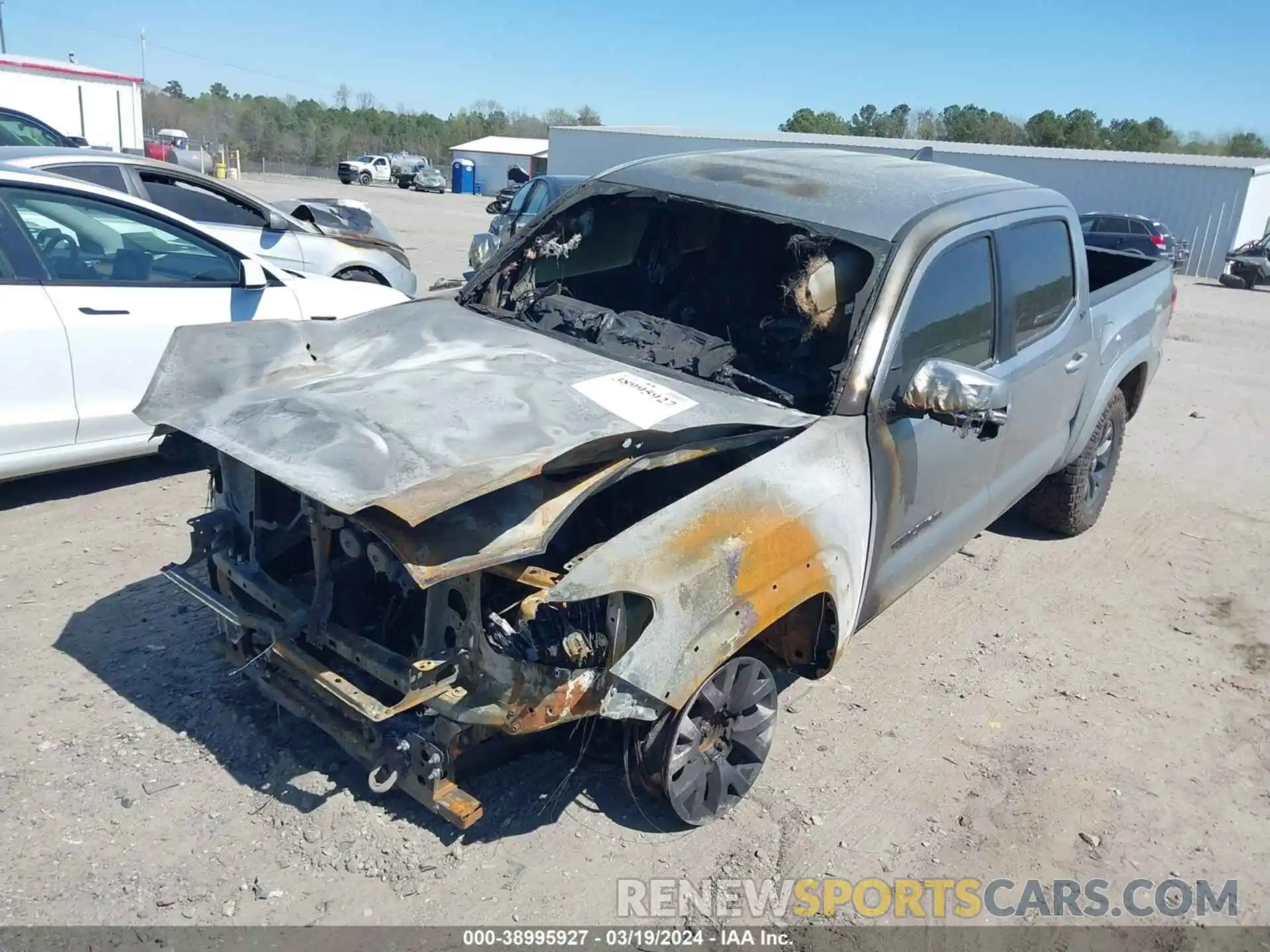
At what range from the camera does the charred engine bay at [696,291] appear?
3.63 meters

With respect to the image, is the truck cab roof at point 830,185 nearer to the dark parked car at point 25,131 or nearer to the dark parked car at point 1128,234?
the dark parked car at point 25,131

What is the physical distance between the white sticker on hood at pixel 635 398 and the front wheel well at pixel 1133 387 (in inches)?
147

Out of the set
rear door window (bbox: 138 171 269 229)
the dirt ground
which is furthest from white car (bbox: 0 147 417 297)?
the dirt ground

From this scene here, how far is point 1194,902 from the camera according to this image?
3.07m

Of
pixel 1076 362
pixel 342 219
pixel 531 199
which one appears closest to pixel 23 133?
pixel 342 219

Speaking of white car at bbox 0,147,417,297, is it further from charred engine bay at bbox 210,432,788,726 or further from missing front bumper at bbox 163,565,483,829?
missing front bumper at bbox 163,565,483,829

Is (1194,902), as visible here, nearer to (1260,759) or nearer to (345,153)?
(1260,759)

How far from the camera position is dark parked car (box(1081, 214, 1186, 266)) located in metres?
21.5

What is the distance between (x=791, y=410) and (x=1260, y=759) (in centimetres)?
239

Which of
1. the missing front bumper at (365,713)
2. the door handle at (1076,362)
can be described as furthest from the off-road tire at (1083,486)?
the missing front bumper at (365,713)

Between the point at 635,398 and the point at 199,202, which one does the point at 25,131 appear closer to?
the point at 199,202

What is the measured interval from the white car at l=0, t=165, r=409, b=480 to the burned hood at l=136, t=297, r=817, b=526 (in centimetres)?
169

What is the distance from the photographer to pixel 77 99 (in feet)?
89.1

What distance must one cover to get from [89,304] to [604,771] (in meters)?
3.68
